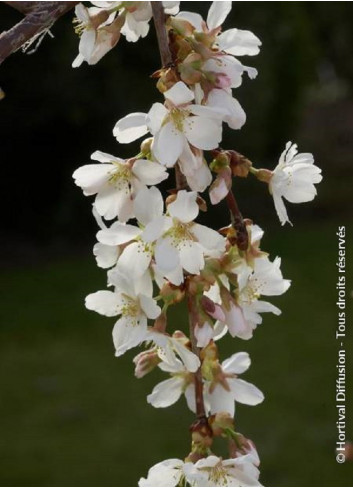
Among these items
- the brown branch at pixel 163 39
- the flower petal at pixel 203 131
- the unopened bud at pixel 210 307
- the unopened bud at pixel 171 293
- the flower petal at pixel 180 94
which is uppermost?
the brown branch at pixel 163 39

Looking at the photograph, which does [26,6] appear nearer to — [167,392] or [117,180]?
[117,180]

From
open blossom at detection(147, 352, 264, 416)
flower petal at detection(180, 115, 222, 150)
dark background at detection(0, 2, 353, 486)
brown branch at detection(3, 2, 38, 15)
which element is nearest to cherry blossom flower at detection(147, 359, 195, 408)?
open blossom at detection(147, 352, 264, 416)

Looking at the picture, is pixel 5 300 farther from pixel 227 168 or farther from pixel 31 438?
pixel 227 168

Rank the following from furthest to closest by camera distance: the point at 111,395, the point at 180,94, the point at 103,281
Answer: the point at 103,281 → the point at 111,395 → the point at 180,94

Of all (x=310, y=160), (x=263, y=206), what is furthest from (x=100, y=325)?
(x=310, y=160)

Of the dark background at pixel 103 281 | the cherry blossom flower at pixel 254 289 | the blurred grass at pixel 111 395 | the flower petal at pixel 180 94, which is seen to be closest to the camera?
the flower petal at pixel 180 94

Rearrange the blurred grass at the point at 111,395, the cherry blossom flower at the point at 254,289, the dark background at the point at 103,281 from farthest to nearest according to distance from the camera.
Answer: the dark background at the point at 103,281 → the blurred grass at the point at 111,395 → the cherry blossom flower at the point at 254,289

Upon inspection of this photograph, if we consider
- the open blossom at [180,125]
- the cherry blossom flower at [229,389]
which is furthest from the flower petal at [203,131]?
the cherry blossom flower at [229,389]

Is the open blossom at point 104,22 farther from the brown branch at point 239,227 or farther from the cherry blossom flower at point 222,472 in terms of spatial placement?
the cherry blossom flower at point 222,472

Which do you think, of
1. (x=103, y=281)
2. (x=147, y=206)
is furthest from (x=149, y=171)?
(x=103, y=281)
